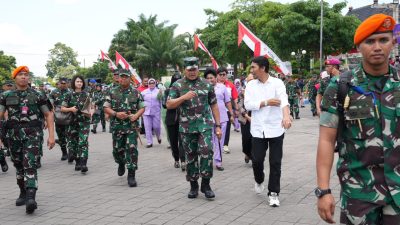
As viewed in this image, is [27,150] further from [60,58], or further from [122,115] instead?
[60,58]

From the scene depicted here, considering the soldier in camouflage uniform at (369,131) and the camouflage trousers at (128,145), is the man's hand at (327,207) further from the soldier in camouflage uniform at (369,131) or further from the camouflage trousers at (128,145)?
the camouflage trousers at (128,145)

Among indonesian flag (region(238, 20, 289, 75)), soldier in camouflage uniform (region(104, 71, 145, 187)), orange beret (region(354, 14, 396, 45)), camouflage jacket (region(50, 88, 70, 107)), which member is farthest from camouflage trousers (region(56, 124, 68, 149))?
orange beret (region(354, 14, 396, 45))

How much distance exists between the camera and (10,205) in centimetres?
631

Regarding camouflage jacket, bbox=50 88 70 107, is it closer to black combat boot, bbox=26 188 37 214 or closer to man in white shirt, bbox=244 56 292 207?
black combat boot, bbox=26 188 37 214

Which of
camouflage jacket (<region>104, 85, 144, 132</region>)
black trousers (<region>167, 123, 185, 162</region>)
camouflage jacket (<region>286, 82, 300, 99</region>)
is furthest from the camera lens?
camouflage jacket (<region>286, 82, 300, 99</region>)

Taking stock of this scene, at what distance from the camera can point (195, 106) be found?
629cm

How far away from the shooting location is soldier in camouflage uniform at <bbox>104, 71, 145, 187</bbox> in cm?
722

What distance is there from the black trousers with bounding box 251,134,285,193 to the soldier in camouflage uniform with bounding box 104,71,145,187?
2.14 m

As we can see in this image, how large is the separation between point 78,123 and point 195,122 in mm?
3663

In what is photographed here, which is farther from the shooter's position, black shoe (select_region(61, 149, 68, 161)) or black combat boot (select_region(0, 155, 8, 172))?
black shoe (select_region(61, 149, 68, 161))

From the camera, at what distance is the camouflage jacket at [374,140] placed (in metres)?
2.65

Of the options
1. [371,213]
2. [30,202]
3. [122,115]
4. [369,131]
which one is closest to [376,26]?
[369,131]

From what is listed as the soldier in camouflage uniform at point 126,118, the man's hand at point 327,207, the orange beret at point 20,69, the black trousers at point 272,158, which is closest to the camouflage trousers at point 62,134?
the soldier in camouflage uniform at point 126,118

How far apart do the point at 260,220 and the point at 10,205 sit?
11.5 ft
